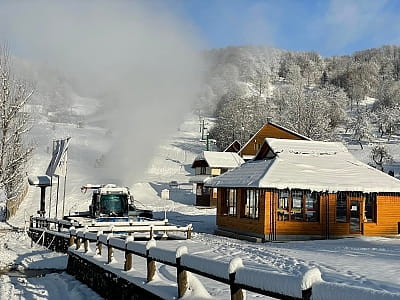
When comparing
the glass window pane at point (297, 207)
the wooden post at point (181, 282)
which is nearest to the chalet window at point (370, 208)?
the glass window pane at point (297, 207)

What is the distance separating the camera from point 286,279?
500 centimetres

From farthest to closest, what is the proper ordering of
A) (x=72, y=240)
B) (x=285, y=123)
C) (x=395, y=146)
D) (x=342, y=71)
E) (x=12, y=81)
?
(x=342, y=71), (x=395, y=146), (x=285, y=123), (x=12, y=81), (x=72, y=240)

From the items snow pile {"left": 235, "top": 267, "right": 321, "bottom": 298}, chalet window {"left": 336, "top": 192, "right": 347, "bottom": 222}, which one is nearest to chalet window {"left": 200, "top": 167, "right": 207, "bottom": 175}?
chalet window {"left": 336, "top": 192, "right": 347, "bottom": 222}

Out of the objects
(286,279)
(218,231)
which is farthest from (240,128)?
(286,279)

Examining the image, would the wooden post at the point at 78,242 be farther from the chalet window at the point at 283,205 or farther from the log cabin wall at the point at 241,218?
the chalet window at the point at 283,205

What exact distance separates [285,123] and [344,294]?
74162 millimetres

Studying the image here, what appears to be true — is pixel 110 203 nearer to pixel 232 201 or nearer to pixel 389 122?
pixel 232 201

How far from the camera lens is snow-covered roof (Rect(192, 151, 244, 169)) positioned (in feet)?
174

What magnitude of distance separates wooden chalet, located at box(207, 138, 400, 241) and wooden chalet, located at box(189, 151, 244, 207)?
21.1 metres

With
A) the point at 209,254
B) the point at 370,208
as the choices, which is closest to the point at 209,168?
the point at 370,208

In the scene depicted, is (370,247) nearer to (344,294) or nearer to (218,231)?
(218,231)

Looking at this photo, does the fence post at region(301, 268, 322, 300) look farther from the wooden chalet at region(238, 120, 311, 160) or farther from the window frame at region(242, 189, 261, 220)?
the wooden chalet at region(238, 120, 311, 160)

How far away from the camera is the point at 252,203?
26.6 metres

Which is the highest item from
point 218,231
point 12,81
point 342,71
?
point 342,71
